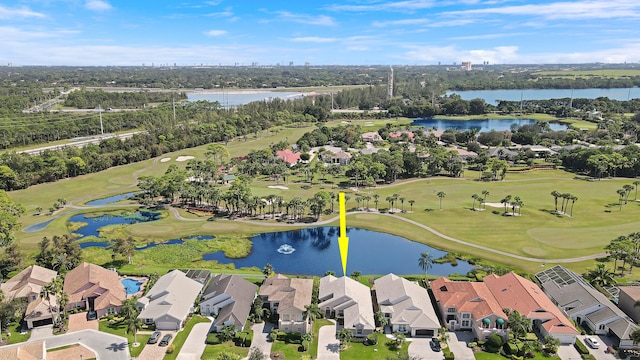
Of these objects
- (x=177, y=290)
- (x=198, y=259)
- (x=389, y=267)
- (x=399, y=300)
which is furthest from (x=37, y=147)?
(x=399, y=300)

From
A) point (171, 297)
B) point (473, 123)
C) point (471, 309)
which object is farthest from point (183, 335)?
point (473, 123)

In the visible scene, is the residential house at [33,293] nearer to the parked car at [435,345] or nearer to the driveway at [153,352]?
the driveway at [153,352]

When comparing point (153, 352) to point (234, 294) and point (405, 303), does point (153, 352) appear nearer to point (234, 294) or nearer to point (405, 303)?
point (234, 294)

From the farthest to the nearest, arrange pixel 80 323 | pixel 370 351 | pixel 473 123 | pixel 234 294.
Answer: pixel 473 123
pixel 234 294
pixel 80 323
pixel 370 351

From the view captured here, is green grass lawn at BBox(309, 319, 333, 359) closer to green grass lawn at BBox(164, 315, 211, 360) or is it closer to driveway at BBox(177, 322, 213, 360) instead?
driveway at BBox(177, 322, 213, 360)

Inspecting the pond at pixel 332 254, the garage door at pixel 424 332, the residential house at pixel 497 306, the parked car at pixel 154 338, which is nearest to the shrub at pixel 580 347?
the residential house at pixel 497 306

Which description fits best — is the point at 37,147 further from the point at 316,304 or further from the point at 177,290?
the point at 316,304
